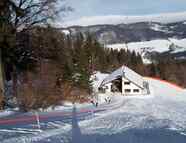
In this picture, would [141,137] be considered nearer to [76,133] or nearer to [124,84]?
[76,133]

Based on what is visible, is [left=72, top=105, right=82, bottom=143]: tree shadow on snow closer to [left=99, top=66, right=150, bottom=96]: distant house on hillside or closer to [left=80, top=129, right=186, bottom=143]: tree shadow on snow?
[left=80, top=129, right=186, bottom=143]: tree shadow on snow

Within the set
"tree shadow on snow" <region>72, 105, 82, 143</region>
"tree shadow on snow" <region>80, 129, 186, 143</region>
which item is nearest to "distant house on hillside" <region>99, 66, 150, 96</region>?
"tree shadow on snow" <region>72, 105, 82, 143</region>

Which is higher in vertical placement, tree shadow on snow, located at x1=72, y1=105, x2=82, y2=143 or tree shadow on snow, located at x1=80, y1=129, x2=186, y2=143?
tree shadow on snow, located at x1=80, y1=129, x2=186, y2=143

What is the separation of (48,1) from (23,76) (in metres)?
6.62

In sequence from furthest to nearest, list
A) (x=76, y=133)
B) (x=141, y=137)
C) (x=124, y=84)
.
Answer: (x=124, y=84) → (x=76, y=133) → (x=141, y=137)

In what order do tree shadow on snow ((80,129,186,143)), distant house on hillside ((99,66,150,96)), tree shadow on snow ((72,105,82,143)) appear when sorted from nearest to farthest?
tree shadow on snow ((80,129,186,143)) < tree shadow on snow ((72,105,82,143)) < distant house on hillside ((99,66,150,96))

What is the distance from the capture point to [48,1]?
3647 cm

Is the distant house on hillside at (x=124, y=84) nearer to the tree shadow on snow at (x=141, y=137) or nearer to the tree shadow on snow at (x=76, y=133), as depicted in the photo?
the tree shadow on snow at (x=76, y=133)

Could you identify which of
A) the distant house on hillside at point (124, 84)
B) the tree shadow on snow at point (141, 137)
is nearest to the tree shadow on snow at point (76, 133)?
the tree shadow on snow at point (141, 137)

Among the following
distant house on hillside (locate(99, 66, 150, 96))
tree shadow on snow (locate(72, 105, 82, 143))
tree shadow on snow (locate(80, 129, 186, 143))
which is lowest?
distant house on hillside (locate(99, 66, 150, 96))

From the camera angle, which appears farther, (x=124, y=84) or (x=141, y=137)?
(x=124, y=84)

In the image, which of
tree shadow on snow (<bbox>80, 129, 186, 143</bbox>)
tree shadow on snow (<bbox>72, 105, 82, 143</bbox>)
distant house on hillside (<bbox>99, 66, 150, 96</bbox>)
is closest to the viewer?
tree shadow on snow (<bbox>80, 129, 186, 143</bbox>)

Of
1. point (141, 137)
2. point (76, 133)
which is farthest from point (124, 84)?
point (141, 137)

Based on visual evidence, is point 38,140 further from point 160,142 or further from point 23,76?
point 23,76
